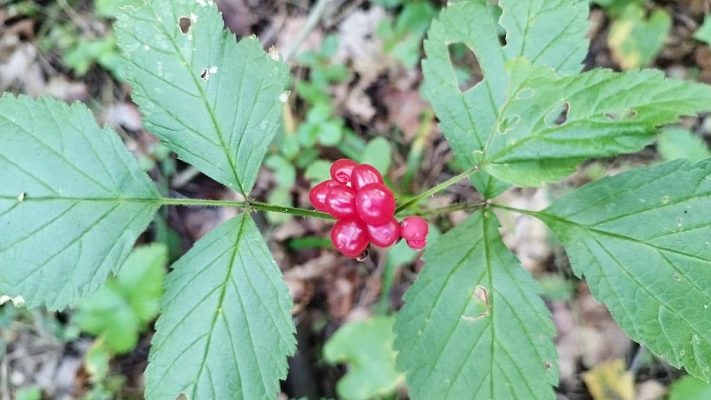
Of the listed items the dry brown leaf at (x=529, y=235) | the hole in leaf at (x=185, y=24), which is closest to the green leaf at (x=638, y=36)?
the dry brown leaf at (x=529, y=235)

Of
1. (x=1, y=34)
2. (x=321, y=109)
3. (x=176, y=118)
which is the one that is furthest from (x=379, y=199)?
(x=1, y=34)

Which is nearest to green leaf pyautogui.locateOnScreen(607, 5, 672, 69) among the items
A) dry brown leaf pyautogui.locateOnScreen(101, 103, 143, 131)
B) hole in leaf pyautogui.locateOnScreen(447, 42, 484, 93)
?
hole in leaf pyautogui.locateOnScreen(447, 42, 484, 93)

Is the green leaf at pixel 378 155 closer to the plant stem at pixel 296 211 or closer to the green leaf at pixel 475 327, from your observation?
the green leaf at pixel 475 327

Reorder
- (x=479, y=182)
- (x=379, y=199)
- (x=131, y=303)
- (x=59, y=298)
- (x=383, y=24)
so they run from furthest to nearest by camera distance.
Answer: (x=383, y=24) < (x=131, y=303) < (x=479, y=182) < (x=59, y=298) < (x=379, y=199)

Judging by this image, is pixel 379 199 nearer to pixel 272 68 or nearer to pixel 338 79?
pixel 272 68

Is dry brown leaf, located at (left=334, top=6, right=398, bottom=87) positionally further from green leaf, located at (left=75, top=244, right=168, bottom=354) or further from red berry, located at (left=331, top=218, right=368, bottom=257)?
red berry, located at (left=331, top=218, right=368, bottom=257)

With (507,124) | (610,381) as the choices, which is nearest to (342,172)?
(507,124)
